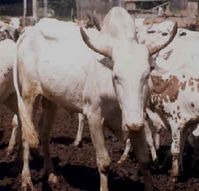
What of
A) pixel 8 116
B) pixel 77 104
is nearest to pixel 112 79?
pixel 77 104

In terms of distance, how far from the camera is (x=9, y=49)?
870 centimetres

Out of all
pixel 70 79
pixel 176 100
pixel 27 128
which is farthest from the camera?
pixel 176 100

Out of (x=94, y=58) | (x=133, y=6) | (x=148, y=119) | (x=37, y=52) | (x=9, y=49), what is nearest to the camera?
(x=94, y=58)

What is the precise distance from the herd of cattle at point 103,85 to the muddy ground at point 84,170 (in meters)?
0.21

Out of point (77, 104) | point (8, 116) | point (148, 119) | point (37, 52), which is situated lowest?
point (8, 116)

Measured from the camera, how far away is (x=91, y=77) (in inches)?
269

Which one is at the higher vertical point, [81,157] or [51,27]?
[51,27]

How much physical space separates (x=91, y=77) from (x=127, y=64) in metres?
0.85

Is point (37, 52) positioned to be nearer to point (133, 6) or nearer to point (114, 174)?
point (114, 174)

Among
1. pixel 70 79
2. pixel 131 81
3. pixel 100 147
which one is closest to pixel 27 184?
pixel 100 147

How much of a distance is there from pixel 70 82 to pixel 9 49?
1.80 meters

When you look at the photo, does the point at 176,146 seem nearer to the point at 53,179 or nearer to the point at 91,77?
the point at 53,179

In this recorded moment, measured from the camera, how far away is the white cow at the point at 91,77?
6.03 m

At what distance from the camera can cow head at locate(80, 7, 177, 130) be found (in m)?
5.89
